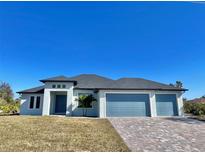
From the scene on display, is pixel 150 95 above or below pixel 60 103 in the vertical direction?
above

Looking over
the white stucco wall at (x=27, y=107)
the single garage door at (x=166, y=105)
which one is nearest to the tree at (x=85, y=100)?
the white stucco wall at (x=27, y=107)

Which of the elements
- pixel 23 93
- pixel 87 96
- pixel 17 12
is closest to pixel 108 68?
pixel 87 96

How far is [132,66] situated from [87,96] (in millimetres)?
9521

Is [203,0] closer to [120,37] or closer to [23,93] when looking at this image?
[120,37]

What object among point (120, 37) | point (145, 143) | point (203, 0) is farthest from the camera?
point (120, 37)

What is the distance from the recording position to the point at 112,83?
19.7 metres

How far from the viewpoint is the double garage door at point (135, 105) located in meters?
16.8

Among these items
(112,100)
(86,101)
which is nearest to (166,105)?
(112,100)

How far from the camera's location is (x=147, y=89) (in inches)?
685

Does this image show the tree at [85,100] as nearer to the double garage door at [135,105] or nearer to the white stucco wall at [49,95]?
the white stucco wall at [49,95]

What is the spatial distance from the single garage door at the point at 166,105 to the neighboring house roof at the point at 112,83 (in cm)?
96

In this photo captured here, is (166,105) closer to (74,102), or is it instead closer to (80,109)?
(80,109)

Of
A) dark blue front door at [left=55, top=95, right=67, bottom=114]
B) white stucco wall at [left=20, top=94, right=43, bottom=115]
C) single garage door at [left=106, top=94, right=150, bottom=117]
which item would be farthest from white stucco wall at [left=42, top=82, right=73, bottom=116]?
single garage door at [left=106, top=94, right=150, bottom=117]

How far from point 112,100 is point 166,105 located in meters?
6.45
